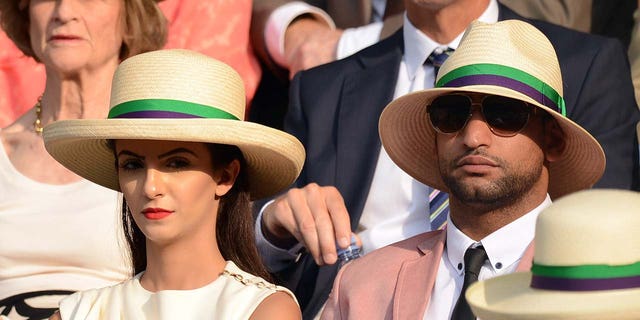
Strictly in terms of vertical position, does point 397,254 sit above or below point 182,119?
below

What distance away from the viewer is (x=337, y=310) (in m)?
3.63

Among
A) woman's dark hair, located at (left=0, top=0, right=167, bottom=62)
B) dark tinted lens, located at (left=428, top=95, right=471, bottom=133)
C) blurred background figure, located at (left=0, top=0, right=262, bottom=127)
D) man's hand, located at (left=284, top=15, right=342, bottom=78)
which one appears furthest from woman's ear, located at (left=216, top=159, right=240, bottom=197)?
blurred background figure, located at (left=0, top=0, right=262, bottom=127)

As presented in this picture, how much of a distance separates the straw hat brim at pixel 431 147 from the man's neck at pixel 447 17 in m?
0.90

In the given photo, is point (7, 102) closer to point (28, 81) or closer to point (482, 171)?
point (28, 81)

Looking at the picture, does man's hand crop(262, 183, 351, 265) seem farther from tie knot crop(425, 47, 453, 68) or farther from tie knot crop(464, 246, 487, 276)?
tie knot crop(425, 47, 453, 68)

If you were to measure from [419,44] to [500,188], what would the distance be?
1.28 m

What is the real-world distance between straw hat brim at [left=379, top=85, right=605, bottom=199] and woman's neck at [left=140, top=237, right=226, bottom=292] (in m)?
0.66

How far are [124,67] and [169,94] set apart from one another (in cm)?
19

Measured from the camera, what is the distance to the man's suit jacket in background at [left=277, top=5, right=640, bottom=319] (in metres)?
4.26

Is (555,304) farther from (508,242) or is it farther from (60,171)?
(60,171)

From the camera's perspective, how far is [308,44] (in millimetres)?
5320

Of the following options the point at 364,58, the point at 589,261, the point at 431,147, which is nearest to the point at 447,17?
the point at 364,58

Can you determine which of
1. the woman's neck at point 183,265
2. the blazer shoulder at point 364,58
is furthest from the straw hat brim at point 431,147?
the blazer shoulder at point 364,58

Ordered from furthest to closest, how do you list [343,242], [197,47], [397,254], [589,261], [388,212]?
1. [197,47]
2. [388,212]
3. [343,242]
4. [397,254]
5. [589,261]
